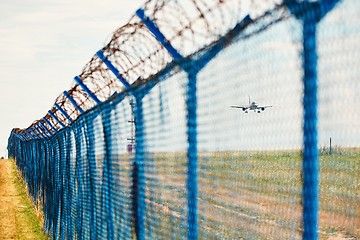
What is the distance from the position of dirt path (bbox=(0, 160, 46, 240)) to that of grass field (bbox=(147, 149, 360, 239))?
8.02 metres

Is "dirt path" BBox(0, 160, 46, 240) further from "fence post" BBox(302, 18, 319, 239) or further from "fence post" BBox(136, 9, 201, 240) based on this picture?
"fence post" BBox(302, 18, 319, 239)

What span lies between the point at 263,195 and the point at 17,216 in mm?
11587

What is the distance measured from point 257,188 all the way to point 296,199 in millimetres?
214

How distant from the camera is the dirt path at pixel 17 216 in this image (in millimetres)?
10500

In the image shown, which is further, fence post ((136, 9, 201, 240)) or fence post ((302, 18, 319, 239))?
fence post ((136, 9, 201, 240))

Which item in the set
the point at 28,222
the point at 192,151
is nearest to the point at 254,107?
the point at 192,151

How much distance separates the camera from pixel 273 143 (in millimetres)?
1709

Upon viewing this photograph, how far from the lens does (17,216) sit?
12.8 m

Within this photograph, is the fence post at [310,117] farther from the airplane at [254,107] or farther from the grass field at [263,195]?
the airplane at [254,107]

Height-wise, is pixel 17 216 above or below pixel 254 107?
below

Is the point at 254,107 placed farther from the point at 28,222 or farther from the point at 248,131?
the point at 28,222

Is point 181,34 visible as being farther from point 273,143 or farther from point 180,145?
point 273,143

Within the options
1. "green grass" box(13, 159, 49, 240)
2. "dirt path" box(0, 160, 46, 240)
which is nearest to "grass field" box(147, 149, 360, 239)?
"green grass" box(13, 159, 49, 240)

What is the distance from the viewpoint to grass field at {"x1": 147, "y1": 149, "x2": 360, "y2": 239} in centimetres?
144
